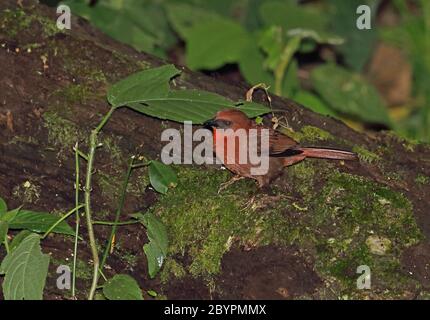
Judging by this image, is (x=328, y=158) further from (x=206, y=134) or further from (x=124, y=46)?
(x=124, y=46)

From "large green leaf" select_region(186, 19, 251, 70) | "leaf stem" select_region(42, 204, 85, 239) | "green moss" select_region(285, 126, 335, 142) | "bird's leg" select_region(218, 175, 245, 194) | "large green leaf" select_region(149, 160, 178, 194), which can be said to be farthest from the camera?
"large green leaf" select_region(186, 19, 251, 70)

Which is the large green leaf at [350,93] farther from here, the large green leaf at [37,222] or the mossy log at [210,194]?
the large green leaf at [37,222]

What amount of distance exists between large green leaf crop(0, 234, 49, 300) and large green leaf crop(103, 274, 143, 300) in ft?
0.90

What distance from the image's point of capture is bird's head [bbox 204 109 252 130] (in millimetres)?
4188

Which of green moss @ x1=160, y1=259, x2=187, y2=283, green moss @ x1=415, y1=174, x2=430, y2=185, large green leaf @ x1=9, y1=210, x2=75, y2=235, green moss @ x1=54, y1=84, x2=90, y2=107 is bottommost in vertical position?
green moss @ x1=160, y1=259, x2=187, y2=283

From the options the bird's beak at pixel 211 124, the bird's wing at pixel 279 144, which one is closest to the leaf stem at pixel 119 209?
the bird's beak at pixel 211 124

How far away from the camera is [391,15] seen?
355 inches

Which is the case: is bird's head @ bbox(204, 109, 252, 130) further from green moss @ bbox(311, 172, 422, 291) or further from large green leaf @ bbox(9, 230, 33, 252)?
large green leaf @ bbox(9, 230, 33, 252)

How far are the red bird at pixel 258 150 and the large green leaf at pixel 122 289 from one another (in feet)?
2.73

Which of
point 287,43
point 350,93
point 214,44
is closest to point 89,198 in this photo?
point 214,44

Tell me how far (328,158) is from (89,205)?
1.22 meters

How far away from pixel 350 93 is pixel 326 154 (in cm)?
267

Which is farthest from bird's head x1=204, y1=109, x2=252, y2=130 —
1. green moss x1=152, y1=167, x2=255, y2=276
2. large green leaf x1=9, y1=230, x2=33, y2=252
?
large green leaf x1=9, y1=230, x2=33, y2=252

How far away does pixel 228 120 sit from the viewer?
13.8ft
